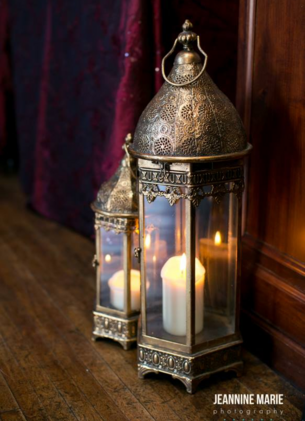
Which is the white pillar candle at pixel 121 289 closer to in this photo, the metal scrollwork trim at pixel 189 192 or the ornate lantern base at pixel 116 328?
the ornate lantern base at pixel 116 328

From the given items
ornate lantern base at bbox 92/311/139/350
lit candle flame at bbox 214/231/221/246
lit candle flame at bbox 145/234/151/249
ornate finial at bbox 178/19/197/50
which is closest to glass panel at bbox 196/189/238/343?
lit candle flame at bbox 214/231/221/246

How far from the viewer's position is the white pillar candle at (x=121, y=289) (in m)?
1.78

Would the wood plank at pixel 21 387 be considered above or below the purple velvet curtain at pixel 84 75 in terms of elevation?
below

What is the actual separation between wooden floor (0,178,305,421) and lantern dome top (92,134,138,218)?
0.42m

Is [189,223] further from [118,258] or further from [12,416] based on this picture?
[12,416]

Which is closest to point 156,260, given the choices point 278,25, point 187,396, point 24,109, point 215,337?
point 215,337

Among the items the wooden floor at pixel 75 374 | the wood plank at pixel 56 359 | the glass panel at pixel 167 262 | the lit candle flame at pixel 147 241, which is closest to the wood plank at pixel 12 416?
the wooden floor at pixel 75 374

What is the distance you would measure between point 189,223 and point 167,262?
0.64 ft

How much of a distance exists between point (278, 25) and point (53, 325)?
1142 mm

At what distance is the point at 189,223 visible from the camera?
1.45m

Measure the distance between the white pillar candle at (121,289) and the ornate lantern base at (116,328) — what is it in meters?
0.04

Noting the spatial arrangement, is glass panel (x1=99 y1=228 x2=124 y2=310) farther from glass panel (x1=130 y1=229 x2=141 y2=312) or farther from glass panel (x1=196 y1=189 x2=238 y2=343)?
glass panel (x1=196 y1=189 x2=238 y2=343)

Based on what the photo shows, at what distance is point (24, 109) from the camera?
319cm

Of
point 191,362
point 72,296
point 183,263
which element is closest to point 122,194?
point 183,263
